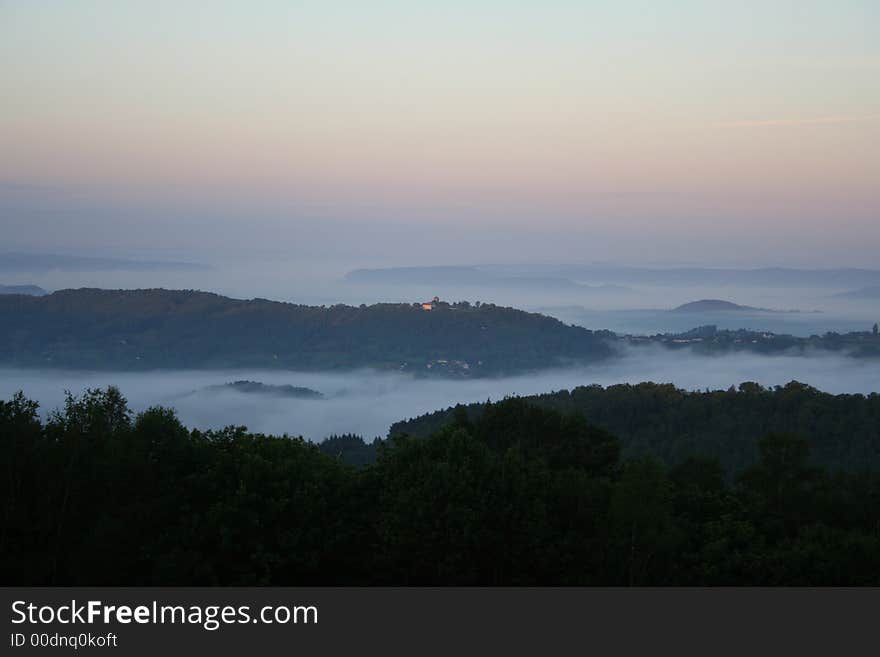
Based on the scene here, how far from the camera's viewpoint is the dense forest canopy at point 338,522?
23.4 metres

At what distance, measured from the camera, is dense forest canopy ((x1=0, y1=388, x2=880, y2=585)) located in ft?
76.7

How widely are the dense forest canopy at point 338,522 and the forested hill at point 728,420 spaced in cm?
4358

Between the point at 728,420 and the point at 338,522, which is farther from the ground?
the point at 338,522

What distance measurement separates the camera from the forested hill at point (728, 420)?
74875mm

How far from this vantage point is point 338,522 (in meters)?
25.3

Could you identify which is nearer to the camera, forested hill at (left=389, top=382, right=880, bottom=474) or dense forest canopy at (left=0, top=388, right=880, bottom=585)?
dense forest canopy at (left=0, top=388, right=880, bottom=585)

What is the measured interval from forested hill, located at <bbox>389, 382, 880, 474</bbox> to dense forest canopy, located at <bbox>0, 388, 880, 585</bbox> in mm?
43584

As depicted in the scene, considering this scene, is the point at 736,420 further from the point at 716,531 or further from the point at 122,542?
the point at 122,542

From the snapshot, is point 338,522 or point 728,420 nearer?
point 338,522

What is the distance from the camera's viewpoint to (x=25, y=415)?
978 inches

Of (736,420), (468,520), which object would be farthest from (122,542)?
(736,420)

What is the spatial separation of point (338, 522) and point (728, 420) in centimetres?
6590

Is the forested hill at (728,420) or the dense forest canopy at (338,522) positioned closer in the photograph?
the dense forest canopy at (338,522)
